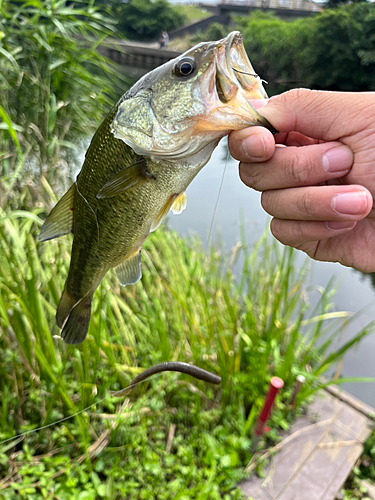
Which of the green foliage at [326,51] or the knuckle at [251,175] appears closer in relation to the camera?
the knuckle at [251,175]

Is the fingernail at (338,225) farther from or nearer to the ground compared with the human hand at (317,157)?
nearer to the ground

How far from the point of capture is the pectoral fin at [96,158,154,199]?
2.91 ft

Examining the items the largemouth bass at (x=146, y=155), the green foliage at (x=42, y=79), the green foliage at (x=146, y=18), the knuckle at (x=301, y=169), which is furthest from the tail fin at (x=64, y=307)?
the green foliage at (x=146, y=18)

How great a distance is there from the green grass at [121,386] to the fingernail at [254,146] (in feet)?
3.52

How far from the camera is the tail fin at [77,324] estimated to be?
1.08 m

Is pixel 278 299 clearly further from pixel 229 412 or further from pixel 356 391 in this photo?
pixel 356 391

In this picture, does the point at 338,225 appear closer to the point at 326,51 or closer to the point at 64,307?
the point at 64,307

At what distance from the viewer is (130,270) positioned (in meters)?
1.09

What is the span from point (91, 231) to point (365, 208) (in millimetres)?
745

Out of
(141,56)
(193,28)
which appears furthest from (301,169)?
(193,28)

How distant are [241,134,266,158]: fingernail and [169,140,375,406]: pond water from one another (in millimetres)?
2798

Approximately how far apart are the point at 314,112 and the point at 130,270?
688 mm

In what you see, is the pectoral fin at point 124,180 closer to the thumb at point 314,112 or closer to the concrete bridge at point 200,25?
the thumb at point 314,112

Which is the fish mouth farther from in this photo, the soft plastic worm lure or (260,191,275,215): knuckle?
the soft plastic worm lure
